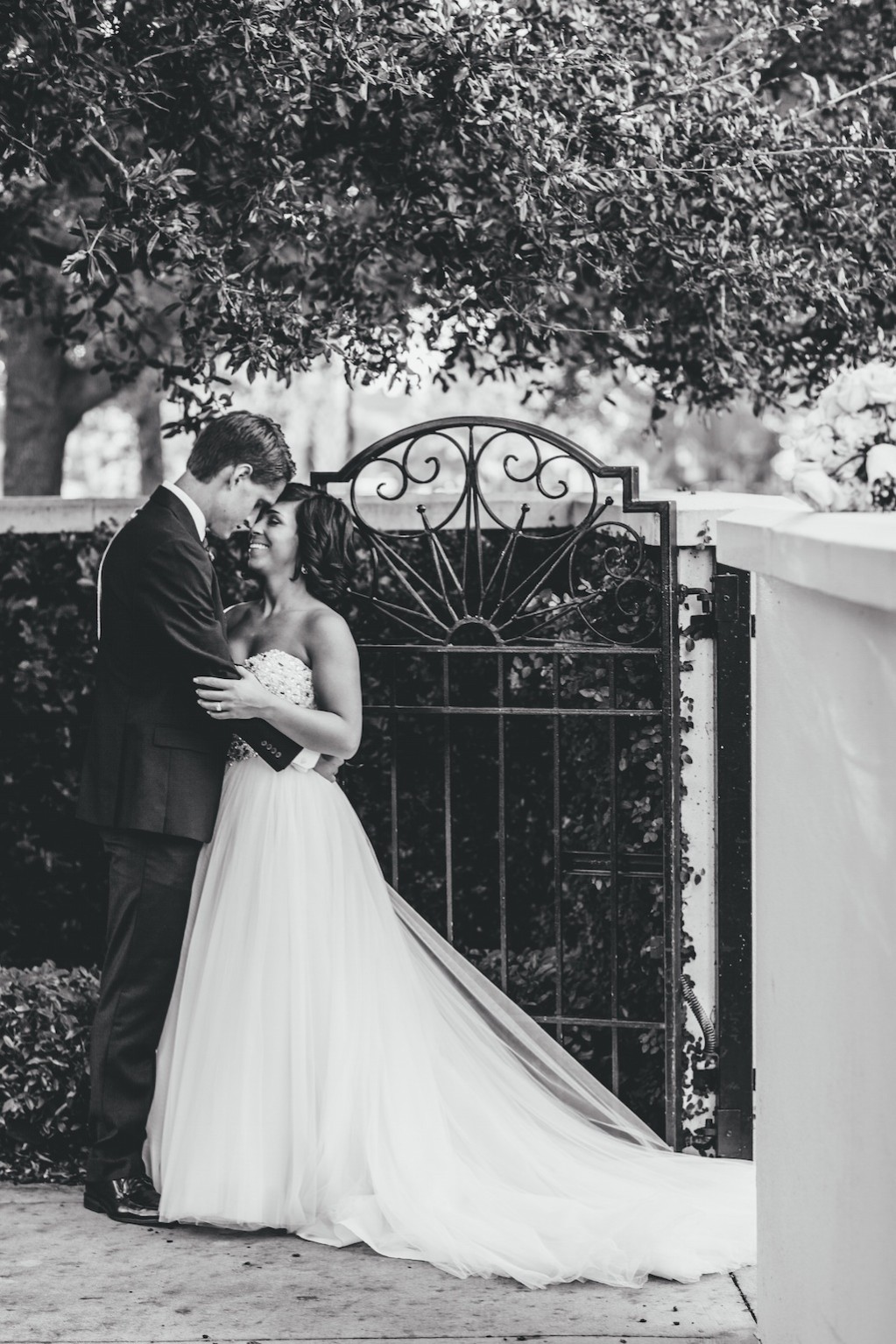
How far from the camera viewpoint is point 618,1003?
4.97 metres

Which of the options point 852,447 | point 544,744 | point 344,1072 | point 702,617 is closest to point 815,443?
point 852,447

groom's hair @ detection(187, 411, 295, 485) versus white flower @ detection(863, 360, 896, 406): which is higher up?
groom's hair @ detection(187, 411, 295, 485)

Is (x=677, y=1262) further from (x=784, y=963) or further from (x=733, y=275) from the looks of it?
(x=733, y=275)

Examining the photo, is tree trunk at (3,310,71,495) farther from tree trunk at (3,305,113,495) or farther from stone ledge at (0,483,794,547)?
stone ledge at (0,483,794,547)

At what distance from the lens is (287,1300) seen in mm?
3633

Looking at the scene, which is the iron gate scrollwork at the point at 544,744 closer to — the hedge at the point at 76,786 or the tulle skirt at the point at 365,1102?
the hedge at the point at 76,786

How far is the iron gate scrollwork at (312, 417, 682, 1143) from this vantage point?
459 cm

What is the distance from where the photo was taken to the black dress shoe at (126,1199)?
4137mm

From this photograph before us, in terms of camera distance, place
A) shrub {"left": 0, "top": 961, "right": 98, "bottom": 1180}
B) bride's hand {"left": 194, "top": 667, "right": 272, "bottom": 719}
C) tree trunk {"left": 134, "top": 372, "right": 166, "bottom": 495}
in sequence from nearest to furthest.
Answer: bride's hand {"left": 194, "top": 667, "right": 272, "bottom": 719} → shrub {"left": 0, "top": 961, "right": 98, "bottom": 1180} → tree trunk {"left": 134, "top": 372, "right": 166, "bottom": 495}

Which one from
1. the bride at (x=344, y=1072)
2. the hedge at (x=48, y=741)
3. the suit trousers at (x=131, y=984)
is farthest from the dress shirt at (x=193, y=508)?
the hedge at (x=48, y=741)

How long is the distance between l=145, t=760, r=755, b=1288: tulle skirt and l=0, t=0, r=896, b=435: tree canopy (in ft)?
5.72

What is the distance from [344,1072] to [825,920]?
188cm

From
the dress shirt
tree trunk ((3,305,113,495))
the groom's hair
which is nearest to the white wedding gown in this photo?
the dress shirt

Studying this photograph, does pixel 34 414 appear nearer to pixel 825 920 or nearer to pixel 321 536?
A: pixel 321 536
